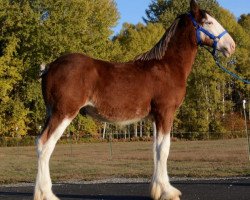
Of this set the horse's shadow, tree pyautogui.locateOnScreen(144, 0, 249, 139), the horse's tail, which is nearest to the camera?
the horse's tail

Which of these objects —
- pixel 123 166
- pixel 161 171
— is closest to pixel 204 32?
pixel 161 171

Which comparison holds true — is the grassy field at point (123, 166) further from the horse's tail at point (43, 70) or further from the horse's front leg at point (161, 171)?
the horse's tail at point (43, 70)

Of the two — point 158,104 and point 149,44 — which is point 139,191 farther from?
point 149,44

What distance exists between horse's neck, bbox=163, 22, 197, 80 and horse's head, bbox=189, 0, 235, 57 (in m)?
0.14

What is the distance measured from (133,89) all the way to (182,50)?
1194mm

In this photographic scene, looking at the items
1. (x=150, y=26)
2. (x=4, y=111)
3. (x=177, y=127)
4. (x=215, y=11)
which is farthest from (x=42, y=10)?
(x=215, y=11)

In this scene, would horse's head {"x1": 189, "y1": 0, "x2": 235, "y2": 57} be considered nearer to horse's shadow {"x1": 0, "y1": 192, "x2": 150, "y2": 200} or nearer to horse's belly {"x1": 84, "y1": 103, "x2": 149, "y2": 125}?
horse's belly {"x1": 84, "y1": 103, "x2": 149, "y2": 125}

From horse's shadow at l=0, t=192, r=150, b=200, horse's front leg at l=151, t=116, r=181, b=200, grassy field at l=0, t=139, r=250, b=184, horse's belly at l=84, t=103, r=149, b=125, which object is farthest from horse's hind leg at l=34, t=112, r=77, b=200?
grassy field at l=0, t=139, r=250, b=184

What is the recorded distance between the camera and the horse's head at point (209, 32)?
→ 9172mm

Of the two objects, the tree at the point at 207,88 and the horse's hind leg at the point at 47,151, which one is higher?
the tree at the point at 207,88

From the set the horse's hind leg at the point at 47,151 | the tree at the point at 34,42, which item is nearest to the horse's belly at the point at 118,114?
the horse's hind leg at the point at 47,151

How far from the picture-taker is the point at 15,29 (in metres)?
56.7

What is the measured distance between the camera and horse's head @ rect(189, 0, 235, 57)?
9.17 meters

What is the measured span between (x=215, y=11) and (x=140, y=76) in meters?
69.5
